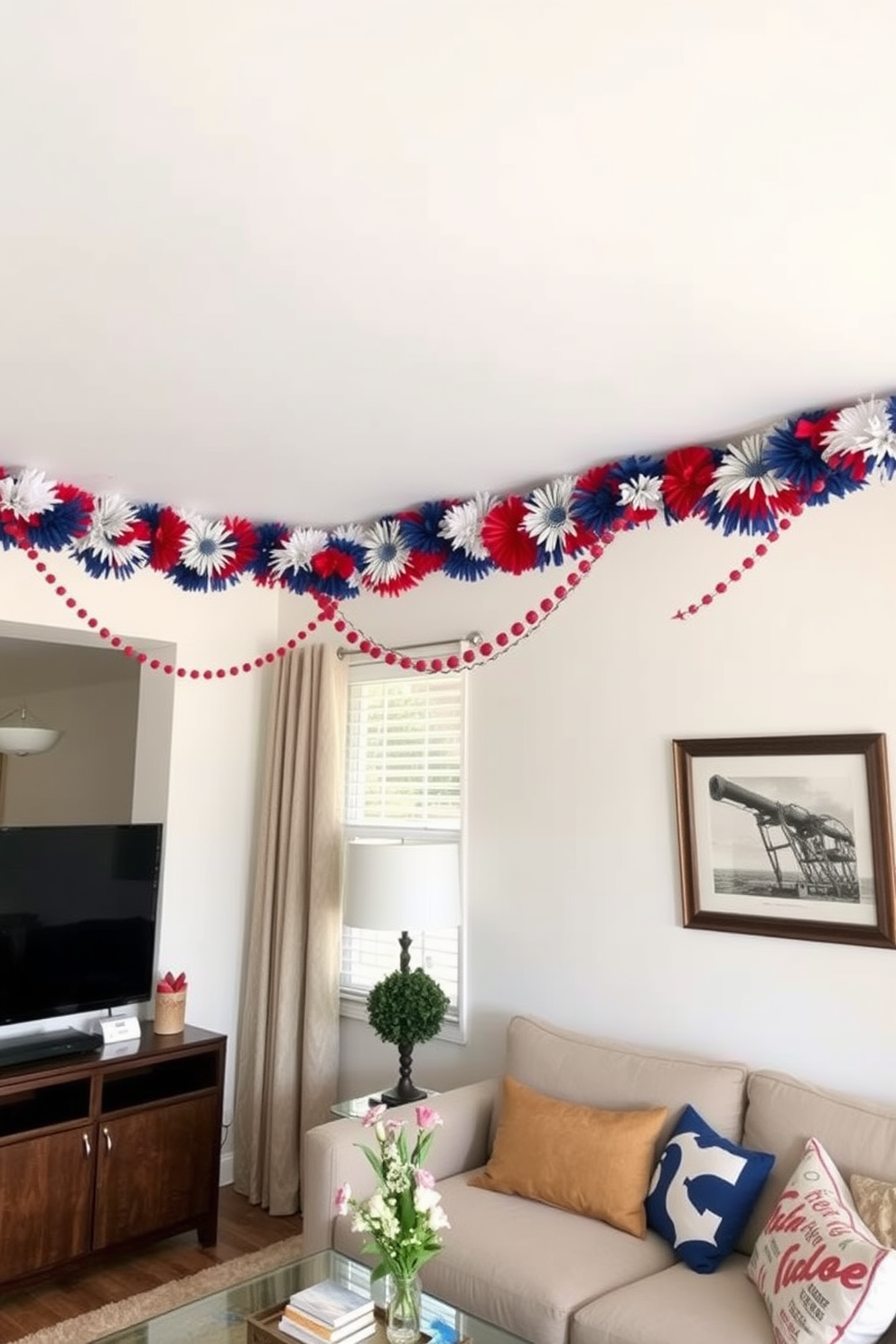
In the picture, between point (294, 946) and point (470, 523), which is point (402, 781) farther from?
point (470, 523)

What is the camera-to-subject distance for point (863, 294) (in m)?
2.14

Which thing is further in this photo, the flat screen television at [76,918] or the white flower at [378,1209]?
the flat screen television at [76,918]

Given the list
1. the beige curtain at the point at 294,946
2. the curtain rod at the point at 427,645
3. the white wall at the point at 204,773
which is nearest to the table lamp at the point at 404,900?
the beige curtain at the point at 294,946

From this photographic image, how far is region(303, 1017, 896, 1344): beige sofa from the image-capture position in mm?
2176

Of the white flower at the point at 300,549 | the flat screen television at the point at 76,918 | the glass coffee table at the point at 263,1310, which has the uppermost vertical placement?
the white flower at the point at 300,549

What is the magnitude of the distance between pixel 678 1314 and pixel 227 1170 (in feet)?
7.99

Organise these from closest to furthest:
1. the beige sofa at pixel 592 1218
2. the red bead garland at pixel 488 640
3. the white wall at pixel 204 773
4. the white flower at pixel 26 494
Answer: the beige sofa at pixel 592 1218
the white flower at pixel 26 494
the red bead garland at pixel 488 640
the white wall at pixel 204 773

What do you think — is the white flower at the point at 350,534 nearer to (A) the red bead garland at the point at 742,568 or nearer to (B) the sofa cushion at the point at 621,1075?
(A) the red bead garland at the point at 742,568

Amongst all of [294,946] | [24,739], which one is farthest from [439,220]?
[24,739]

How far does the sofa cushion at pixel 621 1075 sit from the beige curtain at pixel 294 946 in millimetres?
957

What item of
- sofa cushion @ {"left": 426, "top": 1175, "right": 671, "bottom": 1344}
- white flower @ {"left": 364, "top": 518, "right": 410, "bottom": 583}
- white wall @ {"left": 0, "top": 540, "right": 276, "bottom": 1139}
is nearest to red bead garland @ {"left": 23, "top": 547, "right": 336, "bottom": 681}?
white wall @ {"left": 0, "top": 540, "right": 276, "bottom": 1139}

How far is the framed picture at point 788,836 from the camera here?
8.81ft

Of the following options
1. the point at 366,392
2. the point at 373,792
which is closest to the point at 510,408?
the point at 366,392

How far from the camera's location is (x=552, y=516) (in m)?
3.20
